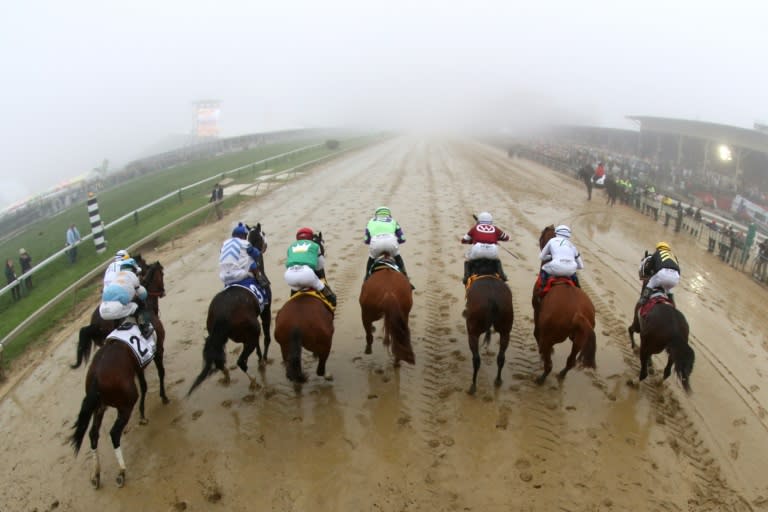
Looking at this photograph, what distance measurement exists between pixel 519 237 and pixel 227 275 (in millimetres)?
8063

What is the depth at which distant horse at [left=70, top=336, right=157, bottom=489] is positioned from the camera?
14.5ft

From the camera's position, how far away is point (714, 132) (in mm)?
21281

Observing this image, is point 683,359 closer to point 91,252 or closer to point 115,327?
point 115,327

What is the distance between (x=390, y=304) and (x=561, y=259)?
7.47ft

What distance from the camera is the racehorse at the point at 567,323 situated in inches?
207

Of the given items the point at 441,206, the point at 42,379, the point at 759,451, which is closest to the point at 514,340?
the point at 759,451

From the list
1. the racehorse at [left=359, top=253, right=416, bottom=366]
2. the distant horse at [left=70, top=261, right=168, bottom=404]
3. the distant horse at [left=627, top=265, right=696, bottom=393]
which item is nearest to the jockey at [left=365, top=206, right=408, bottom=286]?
the racehorse at [left=359, top=253, right=416, bottom=366]

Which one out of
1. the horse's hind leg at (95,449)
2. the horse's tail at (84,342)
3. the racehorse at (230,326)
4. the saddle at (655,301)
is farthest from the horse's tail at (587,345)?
the horse's tail at (84,342)

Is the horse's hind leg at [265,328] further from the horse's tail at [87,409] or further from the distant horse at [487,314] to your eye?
the distant horse at [487,314]

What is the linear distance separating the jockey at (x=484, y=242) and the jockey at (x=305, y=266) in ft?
6.54

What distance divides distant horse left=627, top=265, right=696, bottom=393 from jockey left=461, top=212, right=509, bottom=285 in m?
1.79

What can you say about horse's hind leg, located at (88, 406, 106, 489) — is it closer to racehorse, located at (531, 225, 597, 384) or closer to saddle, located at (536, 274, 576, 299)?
racehorse, located at (531, 225, 597, 384)

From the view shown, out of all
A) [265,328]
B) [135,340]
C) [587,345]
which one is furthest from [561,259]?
[135,340]

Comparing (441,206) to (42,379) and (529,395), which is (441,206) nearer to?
(529,395)
